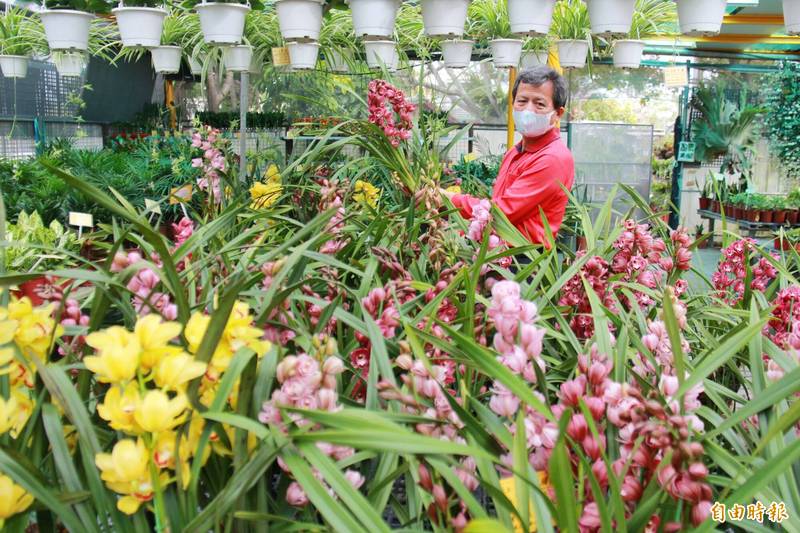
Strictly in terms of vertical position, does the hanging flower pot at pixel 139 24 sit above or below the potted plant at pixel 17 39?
below

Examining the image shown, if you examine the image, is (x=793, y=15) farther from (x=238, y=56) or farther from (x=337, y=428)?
(x=337, y=428)

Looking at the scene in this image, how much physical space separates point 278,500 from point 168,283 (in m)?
0.21

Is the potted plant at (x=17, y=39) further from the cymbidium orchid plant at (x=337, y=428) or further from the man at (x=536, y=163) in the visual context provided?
the cymbidium orchid plant at (x=337, y=428)

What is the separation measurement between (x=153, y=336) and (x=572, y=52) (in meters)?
3.07

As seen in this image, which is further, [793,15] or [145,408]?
[793,15]

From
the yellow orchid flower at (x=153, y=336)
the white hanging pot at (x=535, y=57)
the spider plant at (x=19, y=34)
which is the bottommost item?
the yellow orchid flower at (x=153, y=336)

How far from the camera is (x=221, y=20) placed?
2287 mm

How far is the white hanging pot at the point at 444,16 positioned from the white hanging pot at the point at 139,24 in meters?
0.86

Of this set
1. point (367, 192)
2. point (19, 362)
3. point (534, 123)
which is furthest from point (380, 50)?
point (19, 362)

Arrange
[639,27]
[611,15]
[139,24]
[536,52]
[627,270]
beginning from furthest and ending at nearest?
[536,52]
[639,27]
[139,24]
[611,15]
[627,270]

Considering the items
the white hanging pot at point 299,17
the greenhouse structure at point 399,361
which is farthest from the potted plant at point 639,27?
the white hanging pot at point 299,17

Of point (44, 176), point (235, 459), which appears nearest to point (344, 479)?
point (235, 459)

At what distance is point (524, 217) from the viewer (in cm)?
210

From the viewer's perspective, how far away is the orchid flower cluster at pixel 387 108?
5.42 feet
